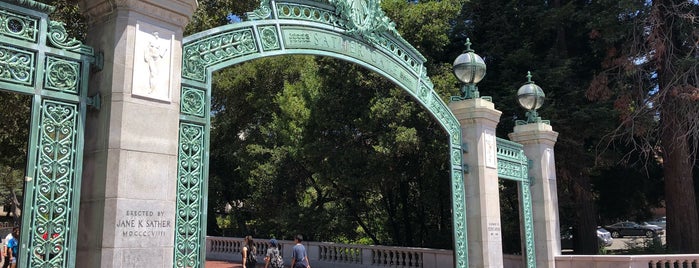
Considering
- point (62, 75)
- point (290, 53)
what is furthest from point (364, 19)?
point (62, 75)

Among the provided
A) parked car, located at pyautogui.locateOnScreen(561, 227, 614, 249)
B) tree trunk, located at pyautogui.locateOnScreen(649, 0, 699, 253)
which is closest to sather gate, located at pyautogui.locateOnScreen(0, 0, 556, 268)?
tree trunk, located at pyautogui.locateOnScreen(649, 0, 699, 253)

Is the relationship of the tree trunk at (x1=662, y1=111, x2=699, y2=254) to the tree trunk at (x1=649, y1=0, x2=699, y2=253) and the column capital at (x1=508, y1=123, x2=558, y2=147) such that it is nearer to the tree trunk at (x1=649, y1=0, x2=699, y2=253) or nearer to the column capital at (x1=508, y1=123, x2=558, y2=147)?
the tree trunk at (x1=649, y1=0, x2=699, y2=253)

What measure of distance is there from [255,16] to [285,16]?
1.44 feet

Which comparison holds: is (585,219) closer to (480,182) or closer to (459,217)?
(480,182)

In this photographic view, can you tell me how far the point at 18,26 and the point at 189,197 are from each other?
6.83ft

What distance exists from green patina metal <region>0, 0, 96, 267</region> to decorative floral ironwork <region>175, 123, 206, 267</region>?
0.93 meters

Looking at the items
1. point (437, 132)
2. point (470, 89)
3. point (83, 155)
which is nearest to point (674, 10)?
point (437, 132)

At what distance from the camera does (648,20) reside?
47.4 ft

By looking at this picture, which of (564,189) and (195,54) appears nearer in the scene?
(195,54)

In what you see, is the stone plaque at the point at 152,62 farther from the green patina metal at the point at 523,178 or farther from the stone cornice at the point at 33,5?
the green patina metal at the point at 523,178

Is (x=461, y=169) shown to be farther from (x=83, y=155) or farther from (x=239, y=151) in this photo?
(x=239, y=151)

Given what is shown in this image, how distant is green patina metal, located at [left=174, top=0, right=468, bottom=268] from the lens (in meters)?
5.52

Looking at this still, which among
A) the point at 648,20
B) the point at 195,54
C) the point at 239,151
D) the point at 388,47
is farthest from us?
the point at 239,151

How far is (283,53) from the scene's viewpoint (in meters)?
6.70
